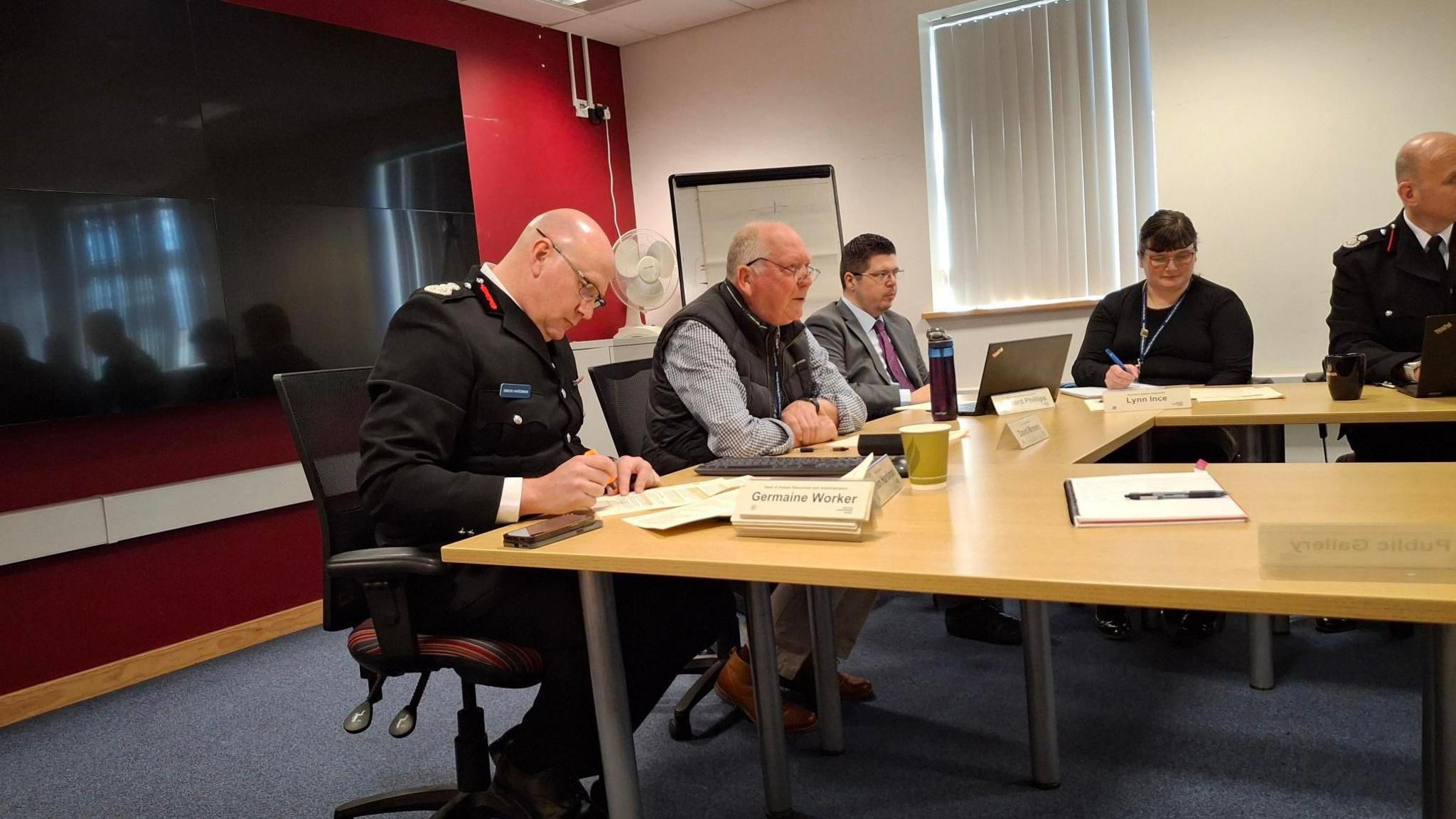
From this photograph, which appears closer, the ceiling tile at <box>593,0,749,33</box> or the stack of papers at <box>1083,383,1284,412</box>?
the stack of papers at <box>1083,383,1284,412</box>

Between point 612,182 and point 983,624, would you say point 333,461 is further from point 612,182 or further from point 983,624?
point 612,182

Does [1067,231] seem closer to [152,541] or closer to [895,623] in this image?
[895,623]

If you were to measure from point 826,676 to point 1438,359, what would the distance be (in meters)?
1.61

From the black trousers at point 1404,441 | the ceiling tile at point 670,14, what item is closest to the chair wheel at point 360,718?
the black trousers at point 1404,441

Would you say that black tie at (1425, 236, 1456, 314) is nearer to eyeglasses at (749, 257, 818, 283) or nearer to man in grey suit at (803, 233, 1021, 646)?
man in grey suit at (803, 233, 1021, 646)

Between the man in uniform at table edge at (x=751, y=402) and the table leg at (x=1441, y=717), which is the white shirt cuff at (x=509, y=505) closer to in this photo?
the man in uniform at table edge at (x=751, y=402)

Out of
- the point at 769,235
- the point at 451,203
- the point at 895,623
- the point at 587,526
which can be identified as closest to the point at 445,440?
the point at 587,526

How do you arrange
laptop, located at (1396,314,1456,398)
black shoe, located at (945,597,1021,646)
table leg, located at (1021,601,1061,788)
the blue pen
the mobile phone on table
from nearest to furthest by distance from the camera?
the mobile phone on table < table leg, located at (1021,601,1061,788) < laptop, located at (1396,314,1456,398) < black shoe, located at (945,597,1021,646) < the blue pen

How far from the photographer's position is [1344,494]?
1282 mm

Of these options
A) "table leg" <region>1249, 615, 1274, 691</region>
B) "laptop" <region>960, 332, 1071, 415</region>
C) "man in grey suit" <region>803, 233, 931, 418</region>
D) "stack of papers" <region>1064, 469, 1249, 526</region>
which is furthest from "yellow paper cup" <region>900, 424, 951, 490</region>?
"man in grey suit" <region>803, 233, 931, 418</region>

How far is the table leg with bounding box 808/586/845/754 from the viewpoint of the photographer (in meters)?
2.13

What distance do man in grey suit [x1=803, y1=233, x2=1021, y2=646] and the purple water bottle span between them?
52 centimetres

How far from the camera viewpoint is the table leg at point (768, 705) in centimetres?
183

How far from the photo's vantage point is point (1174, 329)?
3.22 meters
